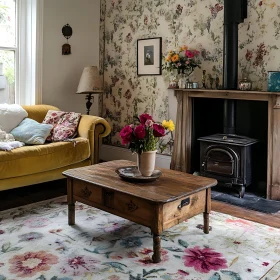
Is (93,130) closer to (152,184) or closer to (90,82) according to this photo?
(90,82)

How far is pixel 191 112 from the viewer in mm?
4422

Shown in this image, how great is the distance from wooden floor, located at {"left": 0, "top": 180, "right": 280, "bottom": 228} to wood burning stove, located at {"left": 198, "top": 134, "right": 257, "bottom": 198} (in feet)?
1.11

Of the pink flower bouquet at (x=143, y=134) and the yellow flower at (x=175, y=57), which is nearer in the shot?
the pink flower bouquet at (x=143, y=134)

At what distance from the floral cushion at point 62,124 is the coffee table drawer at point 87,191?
1.26m

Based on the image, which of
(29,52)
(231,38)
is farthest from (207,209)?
(29,52)

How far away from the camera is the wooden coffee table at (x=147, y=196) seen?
243 cm

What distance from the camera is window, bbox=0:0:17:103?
4637 mm

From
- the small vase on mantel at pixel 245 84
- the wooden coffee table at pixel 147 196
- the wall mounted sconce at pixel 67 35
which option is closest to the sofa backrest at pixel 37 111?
the wall mounted sconce at pixel 67 35

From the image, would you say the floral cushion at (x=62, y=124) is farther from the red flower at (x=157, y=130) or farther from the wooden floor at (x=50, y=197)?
the red flower at (x=157, y=130)

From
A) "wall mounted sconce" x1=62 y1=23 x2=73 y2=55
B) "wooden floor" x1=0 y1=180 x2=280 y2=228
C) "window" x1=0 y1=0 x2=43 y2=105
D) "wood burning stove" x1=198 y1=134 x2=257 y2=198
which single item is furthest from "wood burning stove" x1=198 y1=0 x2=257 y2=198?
"window" x1=0 y1=0 x2=43 y2=105

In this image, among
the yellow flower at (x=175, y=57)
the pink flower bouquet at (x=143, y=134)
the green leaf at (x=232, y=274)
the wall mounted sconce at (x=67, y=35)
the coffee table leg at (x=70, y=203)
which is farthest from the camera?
the wall mounted sconce at (x=67, y=35)

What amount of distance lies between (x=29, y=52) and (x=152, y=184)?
295 cm

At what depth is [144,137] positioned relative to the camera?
2.65m

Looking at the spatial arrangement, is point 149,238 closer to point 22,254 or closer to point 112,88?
point 22,254
